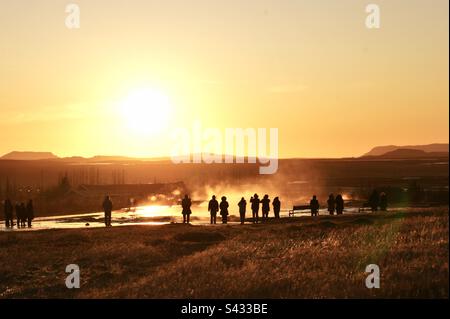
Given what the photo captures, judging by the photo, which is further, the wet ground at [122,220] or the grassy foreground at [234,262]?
the wet ground at [122,220]

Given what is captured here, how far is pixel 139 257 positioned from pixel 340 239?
7.80 meters

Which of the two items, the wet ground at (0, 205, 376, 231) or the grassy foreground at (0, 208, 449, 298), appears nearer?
the grassy foreground at (0, 208, 449, 298)

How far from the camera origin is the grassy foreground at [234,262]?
15625 millimetres

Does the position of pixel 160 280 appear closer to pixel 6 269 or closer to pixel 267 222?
pixel 6 269

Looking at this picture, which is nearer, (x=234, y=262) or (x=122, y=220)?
(x=234, y=262)

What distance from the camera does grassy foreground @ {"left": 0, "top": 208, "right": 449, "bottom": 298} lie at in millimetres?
15625

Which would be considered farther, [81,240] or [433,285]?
[81,240]

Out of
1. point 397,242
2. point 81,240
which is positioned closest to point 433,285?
point 397,242

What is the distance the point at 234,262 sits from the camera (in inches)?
828

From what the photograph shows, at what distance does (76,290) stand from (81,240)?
11663mm

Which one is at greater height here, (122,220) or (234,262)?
(234,262)

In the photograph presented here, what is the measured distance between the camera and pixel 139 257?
26203mm

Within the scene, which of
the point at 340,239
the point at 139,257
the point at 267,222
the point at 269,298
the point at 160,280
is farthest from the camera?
the point at 267,222
